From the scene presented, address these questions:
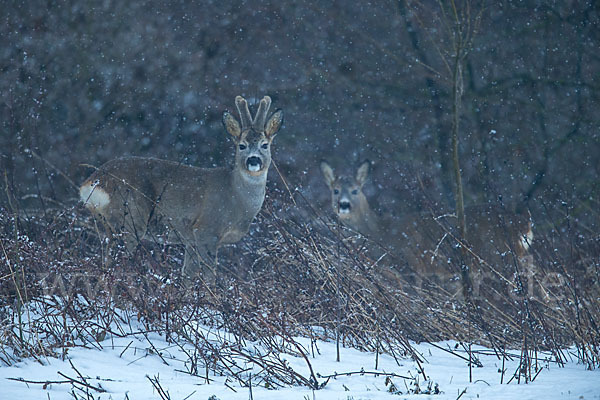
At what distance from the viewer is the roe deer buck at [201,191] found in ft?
24.8

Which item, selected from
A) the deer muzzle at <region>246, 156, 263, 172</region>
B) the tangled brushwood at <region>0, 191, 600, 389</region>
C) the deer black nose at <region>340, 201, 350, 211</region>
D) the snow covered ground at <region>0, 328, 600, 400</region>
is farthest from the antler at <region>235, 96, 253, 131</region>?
the snow covered ground at <region>0, 328, 600, 400</region>

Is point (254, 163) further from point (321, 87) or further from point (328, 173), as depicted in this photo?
point (321, 87)

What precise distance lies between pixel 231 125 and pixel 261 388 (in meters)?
4.53

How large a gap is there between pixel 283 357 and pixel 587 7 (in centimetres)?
888

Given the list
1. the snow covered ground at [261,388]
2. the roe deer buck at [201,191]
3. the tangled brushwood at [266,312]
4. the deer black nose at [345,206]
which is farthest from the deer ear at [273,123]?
the snow covered ground at [261,388]

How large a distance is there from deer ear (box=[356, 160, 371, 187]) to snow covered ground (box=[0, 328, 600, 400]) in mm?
5411

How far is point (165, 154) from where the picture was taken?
10477 mm

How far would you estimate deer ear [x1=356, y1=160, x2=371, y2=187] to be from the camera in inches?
387

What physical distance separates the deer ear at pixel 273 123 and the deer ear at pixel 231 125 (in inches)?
12.5

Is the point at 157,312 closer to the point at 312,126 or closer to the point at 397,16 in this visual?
the point at 312,126

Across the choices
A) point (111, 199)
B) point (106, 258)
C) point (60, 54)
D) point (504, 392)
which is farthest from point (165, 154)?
point (504, 392)

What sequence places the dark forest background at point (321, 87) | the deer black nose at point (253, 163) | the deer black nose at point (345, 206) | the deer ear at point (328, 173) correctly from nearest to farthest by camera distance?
1. the deer black nose at point (253, 163)
2. the deer black nose at point (345, 206)
3. the deer ear at point (328, 173)
4. the dark forest background at point (321, 87)

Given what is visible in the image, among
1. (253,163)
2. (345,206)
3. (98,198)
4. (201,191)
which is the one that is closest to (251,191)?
(253,163)

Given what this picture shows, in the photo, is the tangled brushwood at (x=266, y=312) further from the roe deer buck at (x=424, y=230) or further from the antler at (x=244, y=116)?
the roe deer buck at (x=424, y=230)
